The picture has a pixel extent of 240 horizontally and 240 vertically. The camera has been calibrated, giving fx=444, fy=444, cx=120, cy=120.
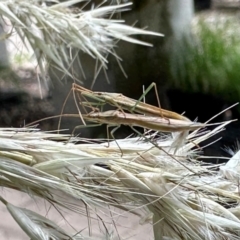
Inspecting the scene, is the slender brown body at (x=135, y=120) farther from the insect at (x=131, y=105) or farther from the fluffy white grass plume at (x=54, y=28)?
the fluffy white grass plume at (x=54, y=28)

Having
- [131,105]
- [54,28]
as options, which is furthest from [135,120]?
[54,28]

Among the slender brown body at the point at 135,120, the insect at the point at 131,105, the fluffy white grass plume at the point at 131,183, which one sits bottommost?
the fluffy white grass plume at the point at 131,183

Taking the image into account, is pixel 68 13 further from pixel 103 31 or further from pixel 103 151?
pixel 103 151

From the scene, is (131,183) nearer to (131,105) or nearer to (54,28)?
(131,105)

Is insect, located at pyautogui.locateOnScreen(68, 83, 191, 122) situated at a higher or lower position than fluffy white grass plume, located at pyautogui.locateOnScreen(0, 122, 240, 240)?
higher

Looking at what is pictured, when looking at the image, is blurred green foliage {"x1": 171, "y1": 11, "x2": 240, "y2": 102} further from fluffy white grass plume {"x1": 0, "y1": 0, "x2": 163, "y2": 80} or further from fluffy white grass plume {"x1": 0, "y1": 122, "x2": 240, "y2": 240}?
fluffy white grass plume {"x1": 0, "y1": 122, "x2": 240, "y2": 240}

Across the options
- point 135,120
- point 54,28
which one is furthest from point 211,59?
point 135,120

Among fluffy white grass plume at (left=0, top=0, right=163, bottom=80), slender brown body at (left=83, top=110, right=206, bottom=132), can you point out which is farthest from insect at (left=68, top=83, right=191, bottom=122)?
fluffy white grass plume at (left=0, top=0, right=163, bottom=80)

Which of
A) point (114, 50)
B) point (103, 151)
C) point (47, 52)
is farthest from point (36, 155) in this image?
point (114, 50)

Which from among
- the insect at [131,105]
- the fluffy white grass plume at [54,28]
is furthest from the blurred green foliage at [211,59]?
the insect at [131,105]

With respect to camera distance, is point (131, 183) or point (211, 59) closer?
point (131, 183)
